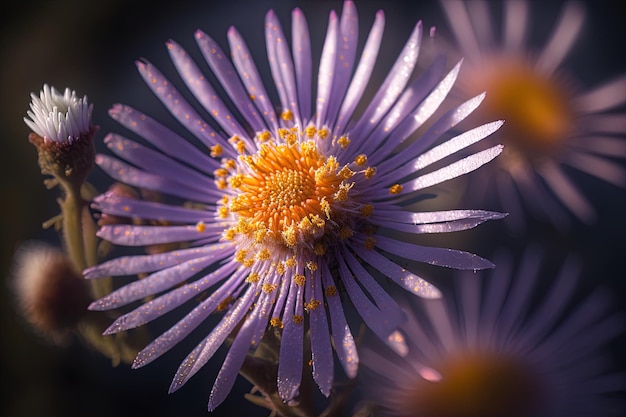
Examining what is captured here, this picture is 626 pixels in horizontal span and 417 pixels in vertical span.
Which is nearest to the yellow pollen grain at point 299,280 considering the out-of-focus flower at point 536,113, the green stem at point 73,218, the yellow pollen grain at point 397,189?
the yellow pollen grain at point 397,189

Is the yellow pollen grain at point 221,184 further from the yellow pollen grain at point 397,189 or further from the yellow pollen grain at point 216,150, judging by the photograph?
the yellow pollen grain at point 397,189

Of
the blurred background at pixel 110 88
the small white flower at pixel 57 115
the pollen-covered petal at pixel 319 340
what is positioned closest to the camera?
the pollen-covered petal at pixel 319 340

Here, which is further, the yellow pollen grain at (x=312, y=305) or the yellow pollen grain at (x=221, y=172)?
the yellow pollen grain at (x=221, y=172)

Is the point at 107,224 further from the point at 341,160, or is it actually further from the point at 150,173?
the point at 341,160

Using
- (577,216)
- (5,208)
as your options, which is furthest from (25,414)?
(577,216)

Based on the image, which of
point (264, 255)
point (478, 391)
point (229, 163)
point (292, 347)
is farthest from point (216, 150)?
point (478, 391)
